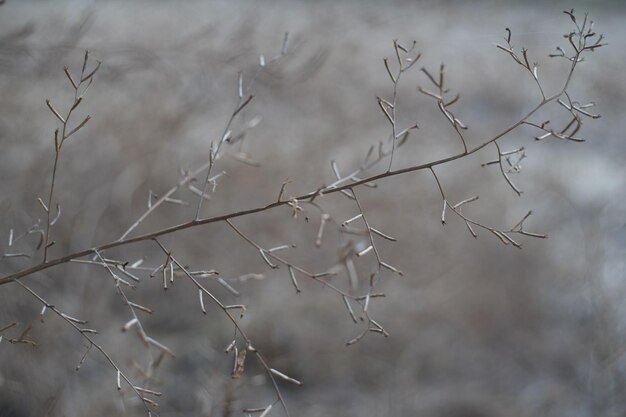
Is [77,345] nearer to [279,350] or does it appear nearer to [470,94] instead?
[279,350]

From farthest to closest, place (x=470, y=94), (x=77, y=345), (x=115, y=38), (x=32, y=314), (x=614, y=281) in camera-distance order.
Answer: (x=470, y=94)
(x=115, y=38)
(x=614, y=281)
(x=77, y=345)
(x=32, y=314)

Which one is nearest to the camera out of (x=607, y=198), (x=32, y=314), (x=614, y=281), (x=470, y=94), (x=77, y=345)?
(x=32, y=314)

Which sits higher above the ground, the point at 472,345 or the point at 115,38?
the point at 115,38

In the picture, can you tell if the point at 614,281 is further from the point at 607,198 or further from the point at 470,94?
the point at 470,94

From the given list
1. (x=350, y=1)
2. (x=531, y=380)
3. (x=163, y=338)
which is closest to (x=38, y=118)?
(x=163, y=338)

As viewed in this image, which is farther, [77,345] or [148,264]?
[148,264]

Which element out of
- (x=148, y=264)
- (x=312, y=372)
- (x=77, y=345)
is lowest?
(x=312, y=372)
